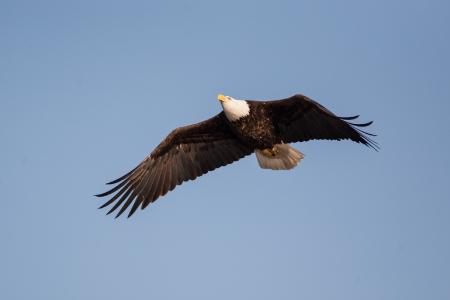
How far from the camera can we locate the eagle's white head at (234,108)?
10.8 m

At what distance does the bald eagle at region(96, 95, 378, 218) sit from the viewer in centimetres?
1083

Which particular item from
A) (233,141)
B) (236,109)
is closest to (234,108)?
(236,109)

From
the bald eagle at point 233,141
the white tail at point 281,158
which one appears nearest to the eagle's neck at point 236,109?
the bald eagle at point 233,141

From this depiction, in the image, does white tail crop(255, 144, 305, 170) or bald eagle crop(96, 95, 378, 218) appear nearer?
bald eagle crop(96, 95, 378, 218)

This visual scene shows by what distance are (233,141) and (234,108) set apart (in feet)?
2.98

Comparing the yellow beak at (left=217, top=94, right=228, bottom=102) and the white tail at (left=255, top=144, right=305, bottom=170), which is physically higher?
the yellow beak at (left=217, top=94, right=228, bottom=102)

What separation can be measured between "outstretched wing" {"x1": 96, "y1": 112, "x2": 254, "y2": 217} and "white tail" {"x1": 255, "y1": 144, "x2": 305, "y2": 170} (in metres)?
0.23

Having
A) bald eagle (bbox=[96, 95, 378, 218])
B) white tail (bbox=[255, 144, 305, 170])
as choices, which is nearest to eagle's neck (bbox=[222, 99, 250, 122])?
bald eagle (bbox=[96, 95, 378, 218])

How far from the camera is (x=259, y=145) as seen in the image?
36.8 feet

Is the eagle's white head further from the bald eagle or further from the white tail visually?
the white tail

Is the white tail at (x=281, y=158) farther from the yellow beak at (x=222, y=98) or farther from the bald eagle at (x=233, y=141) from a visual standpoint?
the yellow beak at (x=222, y=98)

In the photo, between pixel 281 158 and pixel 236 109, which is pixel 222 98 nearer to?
pixel 236 109

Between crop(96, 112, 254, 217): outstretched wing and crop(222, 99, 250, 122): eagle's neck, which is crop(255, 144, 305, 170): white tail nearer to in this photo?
crop(96, 112, 254, 217): outstretched wing

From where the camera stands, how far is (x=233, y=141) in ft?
38.2
